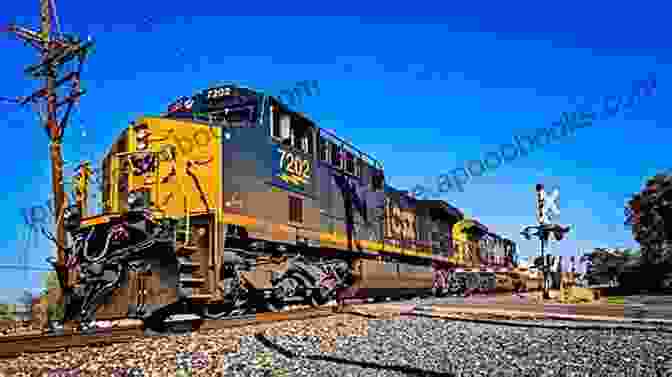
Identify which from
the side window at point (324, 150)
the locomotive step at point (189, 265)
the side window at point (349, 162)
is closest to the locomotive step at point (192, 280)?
the locomotive step at point (189, 265)

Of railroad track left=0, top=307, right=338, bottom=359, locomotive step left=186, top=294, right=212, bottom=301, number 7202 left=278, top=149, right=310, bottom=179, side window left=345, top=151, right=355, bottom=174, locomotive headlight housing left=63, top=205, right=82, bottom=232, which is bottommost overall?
railroad track left=0, top=307, right=338, bottom=359

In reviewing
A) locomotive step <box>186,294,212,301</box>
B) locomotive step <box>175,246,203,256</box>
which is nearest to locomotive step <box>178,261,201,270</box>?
locomotive step <box>175,246,203,256</box>

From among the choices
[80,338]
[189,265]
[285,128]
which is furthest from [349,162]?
[80,338]

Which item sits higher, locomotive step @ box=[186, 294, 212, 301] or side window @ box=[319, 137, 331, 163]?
side window @ box=[319, 137, 331, 163]

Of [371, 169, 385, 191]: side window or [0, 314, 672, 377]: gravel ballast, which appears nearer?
[0, 314, 672, 377]: gravel ballast

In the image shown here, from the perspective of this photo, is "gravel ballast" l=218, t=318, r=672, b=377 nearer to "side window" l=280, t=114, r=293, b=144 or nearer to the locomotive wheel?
the locomotive wheel

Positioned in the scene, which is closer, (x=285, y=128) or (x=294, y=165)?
(x=285, y=128)

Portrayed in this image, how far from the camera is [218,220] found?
8938mm

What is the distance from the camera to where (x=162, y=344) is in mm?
6461

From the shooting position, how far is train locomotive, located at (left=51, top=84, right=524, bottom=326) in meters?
8.50

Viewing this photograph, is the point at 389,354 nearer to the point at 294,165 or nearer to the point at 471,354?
the point at 471,354

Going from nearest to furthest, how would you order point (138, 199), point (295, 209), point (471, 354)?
point (471, 354), point (138, 199), point (295, 209)

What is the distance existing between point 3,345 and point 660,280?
87.9 ft

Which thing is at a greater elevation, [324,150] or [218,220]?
[324,150]
